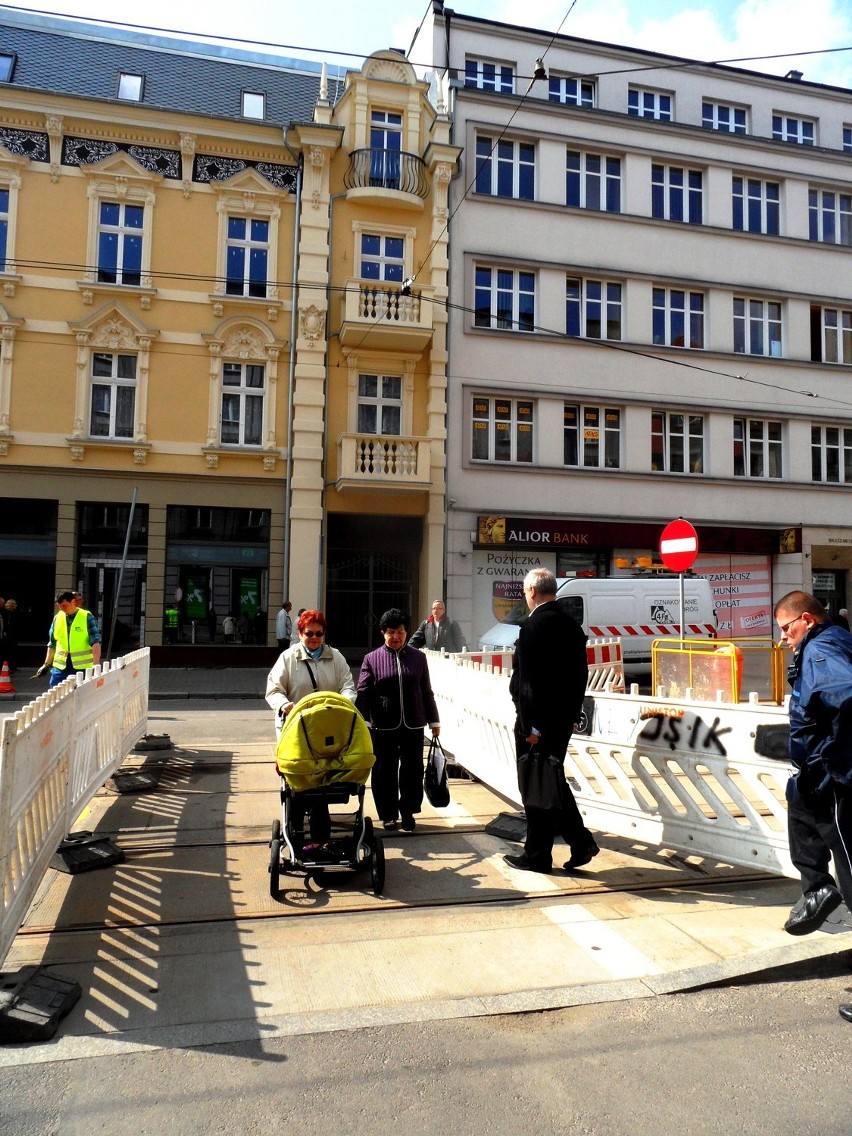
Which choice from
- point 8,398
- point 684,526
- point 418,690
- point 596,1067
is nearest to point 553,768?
point 418,690

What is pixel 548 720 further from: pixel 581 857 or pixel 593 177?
pixel 593 177

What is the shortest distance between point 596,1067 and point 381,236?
2053 centimetres

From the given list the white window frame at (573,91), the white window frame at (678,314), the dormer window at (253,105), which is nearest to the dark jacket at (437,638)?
the white window frame at (678,314)

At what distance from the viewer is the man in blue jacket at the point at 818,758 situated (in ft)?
12.2

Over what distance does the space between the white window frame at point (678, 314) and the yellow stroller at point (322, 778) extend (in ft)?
65.1

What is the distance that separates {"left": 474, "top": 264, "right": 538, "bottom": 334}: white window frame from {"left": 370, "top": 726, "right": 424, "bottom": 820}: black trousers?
16.6 metres

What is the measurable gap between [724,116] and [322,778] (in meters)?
25.3

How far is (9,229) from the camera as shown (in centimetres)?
1889

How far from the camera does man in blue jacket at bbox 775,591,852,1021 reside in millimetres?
3717

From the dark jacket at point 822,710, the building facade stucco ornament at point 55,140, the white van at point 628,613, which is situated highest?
the building facade stucco ornament at point 55,140

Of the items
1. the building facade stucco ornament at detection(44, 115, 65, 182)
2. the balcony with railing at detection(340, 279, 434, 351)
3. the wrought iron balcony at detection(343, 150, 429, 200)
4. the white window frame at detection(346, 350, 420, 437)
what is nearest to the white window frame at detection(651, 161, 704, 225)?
the wrought iron balcony at detection(343, 150, 429, 200)

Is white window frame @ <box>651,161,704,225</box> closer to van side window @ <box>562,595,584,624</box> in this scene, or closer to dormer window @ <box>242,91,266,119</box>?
dormer window @ <box>242,91,266,119</box>

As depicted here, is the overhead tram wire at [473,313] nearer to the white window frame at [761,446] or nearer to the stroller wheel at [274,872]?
the white window frame at [761,446]

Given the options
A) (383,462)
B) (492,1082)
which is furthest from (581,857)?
(383,462)
